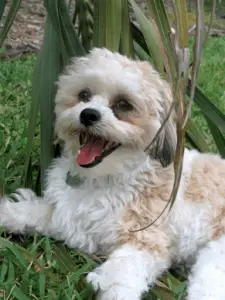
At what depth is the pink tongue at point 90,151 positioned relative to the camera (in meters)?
2.33

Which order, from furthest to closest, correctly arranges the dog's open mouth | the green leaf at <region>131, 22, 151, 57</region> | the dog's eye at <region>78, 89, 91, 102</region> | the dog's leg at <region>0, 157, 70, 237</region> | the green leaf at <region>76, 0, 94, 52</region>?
1. the green leaf at <region>131, 22, 151, 57</region>
2. the green leaf at <region>76, 0, 94, 52</region>
3. the dog's leg at <region>0, 157, 70, 237</region>
4. the dog's eye at <region>78, 89, 91, 102</region>
5. the dog's open mouth

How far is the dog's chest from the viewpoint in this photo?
7.97 ft

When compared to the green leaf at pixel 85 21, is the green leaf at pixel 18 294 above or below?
below

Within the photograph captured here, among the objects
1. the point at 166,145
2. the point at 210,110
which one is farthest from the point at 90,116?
the point at 210,110

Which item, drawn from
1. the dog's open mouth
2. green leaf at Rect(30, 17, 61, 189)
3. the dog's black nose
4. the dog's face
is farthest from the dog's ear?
green leaf at Rect(30, 17, 61, 189)

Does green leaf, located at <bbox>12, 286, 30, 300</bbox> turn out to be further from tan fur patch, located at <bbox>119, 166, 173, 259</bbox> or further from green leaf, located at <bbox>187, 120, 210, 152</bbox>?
green leaf, located at <bbox>187, 120, 210, 152</bbox>

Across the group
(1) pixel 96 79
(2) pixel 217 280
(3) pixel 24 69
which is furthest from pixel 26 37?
(2) pixel 217 280

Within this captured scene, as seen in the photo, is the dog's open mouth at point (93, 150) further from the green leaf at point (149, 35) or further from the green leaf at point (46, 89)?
the green leaf at point (149, 35)

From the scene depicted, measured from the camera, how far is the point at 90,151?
2.37m

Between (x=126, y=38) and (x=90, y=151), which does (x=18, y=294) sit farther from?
(x=126, y=38)

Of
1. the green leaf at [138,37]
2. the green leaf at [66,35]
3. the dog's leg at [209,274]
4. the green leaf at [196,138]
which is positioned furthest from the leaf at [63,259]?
the green leaf at [138,37]

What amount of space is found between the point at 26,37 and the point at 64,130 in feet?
16.0

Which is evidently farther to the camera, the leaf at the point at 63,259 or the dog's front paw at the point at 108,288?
the leaf at the point at 63,259

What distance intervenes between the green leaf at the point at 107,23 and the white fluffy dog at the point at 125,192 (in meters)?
0.25
